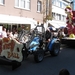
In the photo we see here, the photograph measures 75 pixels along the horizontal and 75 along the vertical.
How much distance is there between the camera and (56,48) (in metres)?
11.2

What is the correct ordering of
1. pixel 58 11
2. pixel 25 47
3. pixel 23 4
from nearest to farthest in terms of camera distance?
pixel 25 47 → pixel 23 4 → pixel 58 11

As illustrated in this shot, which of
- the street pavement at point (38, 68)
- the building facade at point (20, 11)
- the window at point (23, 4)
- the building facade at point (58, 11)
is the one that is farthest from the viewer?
the building facade at point (58, 11)

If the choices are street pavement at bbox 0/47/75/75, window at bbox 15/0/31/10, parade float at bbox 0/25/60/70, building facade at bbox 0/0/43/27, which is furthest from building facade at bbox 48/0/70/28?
street pavement at bbox 0/47/75/75

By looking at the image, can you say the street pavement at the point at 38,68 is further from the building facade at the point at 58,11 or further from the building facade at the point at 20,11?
the building facade at the point at 58,11

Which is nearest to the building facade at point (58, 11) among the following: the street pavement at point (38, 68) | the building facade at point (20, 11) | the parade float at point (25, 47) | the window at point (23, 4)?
the building facade at point (20, 11)

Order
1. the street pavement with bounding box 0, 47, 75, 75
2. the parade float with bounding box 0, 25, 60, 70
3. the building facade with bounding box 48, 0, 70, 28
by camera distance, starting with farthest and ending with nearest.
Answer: the building facade with bounding box 48, 0, 70, 28 → the parade float with bounding box 0, 25, 60, 70 → the street pavement with bounding box 0, 47, 75, 75

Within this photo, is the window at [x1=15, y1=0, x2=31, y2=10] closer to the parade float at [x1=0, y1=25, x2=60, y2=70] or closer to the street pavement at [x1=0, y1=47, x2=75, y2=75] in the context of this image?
the parade float at [x1=0, y1=25, x2=60, y2=70]

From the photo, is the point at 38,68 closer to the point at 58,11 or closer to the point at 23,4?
the point at 23,4

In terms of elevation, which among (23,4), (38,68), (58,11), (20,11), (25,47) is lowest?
(38,68)

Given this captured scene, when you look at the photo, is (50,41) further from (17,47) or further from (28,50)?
(17,47)

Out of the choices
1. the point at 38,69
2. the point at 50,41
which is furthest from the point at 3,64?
the point at 50,41

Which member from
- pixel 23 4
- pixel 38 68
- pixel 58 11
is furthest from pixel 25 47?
pixel 58 11

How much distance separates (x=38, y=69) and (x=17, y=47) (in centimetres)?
122

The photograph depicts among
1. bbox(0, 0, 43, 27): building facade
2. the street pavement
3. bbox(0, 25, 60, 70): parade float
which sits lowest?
the street pavement
